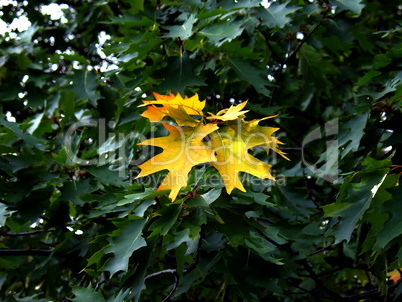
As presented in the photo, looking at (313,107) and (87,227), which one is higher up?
(87,227)

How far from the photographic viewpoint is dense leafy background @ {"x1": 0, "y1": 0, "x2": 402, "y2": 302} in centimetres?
145

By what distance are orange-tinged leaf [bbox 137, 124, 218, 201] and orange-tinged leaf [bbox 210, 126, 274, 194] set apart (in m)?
0.04

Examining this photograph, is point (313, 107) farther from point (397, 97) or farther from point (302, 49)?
point (397, 97)

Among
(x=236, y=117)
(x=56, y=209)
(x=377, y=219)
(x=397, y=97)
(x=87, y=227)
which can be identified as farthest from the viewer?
(x=87, y=227)

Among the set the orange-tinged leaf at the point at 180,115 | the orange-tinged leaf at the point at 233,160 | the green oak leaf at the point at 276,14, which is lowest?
the green oak leaf at the point at 276,14

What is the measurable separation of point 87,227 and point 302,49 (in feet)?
4.65

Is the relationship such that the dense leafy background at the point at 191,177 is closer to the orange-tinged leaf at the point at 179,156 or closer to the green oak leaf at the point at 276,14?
the green oak leaf at the point at 276,14

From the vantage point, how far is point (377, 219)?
57.2 inches

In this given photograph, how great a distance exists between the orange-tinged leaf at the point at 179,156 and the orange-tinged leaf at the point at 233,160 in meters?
0.04

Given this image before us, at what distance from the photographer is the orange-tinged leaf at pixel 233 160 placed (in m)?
1.19

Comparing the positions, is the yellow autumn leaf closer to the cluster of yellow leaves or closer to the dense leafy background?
the cluster of yellow leaves

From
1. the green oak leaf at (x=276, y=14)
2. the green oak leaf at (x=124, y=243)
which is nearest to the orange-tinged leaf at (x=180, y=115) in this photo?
the green oak leaf at (x=124, y=243)

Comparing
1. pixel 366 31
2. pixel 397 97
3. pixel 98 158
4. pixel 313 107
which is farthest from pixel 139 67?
pixel 313 107

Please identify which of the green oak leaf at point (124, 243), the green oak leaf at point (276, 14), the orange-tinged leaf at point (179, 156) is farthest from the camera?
the green oak leaf at point (276, 14)
